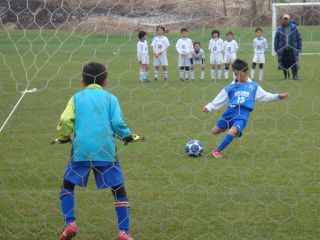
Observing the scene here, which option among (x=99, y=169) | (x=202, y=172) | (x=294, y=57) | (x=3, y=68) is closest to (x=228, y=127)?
(x=202, y=172)

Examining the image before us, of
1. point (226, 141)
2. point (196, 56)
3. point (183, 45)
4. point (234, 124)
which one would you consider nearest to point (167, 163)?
point (226, 141)

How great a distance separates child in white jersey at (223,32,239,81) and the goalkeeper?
996cm

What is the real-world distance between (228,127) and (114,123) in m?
3.45

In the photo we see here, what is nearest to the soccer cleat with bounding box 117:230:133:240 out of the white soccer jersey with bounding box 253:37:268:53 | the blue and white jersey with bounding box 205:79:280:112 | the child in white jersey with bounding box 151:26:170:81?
the blue and white jersey with bounding box 205:79:280:112

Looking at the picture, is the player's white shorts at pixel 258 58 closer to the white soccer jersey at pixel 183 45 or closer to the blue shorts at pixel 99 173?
the white soccer jersey at pixel 183 45

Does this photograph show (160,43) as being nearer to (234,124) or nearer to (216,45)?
(216,45)

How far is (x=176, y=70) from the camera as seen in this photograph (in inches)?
735

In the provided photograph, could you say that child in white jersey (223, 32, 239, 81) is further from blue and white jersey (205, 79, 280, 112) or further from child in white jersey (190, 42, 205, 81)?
blue and white jersey (205, 79, 280, 112)

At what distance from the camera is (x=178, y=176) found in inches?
253

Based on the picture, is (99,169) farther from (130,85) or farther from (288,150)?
(130,85)

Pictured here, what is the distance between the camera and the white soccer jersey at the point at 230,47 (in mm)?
14812

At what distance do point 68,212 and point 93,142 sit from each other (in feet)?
1.68

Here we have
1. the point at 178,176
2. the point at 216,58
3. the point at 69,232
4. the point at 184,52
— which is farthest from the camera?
the point at 216,58

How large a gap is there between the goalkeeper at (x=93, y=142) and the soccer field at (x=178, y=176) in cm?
A: 36
